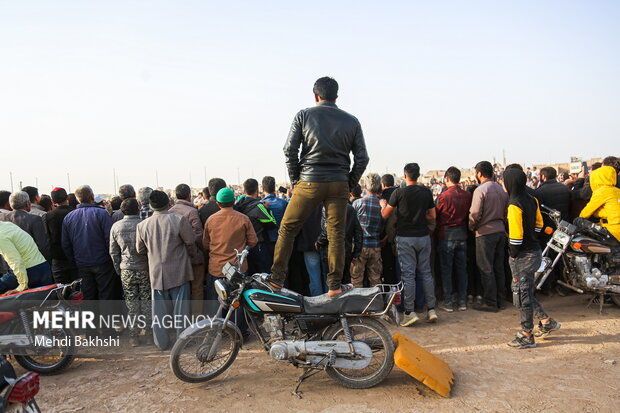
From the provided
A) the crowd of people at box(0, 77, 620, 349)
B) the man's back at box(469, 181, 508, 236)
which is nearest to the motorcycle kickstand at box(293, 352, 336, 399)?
the crowd of people at box(0, 77, 620, 349)

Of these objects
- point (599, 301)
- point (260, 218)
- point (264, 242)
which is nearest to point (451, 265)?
point (599, 301)

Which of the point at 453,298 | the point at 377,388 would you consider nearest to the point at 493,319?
the point at 453,298

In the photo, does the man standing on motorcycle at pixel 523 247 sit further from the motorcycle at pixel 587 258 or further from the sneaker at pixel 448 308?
the sneaker at pixel 448 308

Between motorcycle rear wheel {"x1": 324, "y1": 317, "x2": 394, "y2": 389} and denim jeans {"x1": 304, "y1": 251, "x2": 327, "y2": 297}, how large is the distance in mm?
1791

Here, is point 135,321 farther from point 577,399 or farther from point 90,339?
point 577,399

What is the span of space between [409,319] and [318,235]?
6.02 feet

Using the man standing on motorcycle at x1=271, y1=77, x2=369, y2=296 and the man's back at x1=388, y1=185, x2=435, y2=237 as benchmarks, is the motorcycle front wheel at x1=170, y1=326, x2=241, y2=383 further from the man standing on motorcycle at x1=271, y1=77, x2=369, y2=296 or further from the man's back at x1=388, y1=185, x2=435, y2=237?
the man's back at x1=388, y1=185, x2=435, y2=237

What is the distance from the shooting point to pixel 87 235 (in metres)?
5.70

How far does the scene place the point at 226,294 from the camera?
4215mm

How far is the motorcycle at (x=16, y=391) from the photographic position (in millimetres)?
2473

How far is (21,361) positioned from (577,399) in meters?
5.95

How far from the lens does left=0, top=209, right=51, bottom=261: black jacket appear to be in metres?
5.71

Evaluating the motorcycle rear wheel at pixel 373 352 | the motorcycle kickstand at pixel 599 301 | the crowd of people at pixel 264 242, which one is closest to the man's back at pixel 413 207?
the crowd of people at pixel 264 242

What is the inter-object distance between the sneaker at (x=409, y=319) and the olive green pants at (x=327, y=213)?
2.17 m
